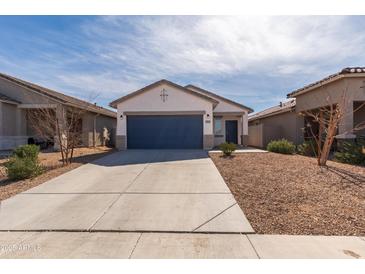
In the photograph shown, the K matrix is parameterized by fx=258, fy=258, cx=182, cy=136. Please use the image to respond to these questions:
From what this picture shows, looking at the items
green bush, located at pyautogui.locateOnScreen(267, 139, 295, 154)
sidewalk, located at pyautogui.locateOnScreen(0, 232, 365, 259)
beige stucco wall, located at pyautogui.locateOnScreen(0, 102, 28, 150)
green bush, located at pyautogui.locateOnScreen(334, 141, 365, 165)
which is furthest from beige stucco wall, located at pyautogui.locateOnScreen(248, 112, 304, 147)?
beige stucco wall, located at pyautogui.locateOnScreen(0, 102, 28, 150)

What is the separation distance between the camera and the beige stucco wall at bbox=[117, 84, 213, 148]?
53.9 feet

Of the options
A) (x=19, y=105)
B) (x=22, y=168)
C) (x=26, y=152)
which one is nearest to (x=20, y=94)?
(x=19, y=105)

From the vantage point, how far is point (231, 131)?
21219mm

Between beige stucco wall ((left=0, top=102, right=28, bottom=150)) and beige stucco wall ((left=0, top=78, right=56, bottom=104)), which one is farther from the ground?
beige stucco wall ((left=0, top=78, right=56, bottom=104))

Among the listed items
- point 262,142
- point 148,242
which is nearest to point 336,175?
point 148,242

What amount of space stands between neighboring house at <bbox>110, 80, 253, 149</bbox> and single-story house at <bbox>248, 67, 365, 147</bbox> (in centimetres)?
570

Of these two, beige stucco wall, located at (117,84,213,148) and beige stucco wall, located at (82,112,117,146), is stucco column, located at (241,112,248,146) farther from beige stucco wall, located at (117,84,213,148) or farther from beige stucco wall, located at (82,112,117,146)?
beige stucco wall, located at (82,112,117,146)

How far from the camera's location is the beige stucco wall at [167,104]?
16.4 meters

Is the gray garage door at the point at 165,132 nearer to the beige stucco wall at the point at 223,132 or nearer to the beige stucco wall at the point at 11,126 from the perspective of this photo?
the beige stucco wall at the point at 223,132

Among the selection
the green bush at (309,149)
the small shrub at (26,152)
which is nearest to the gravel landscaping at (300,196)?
the green bush at (309,149)

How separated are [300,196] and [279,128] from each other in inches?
603

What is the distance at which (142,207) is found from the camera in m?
5.71

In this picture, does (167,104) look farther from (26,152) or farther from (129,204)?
(129,204)

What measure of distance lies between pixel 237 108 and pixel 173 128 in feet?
20.5
